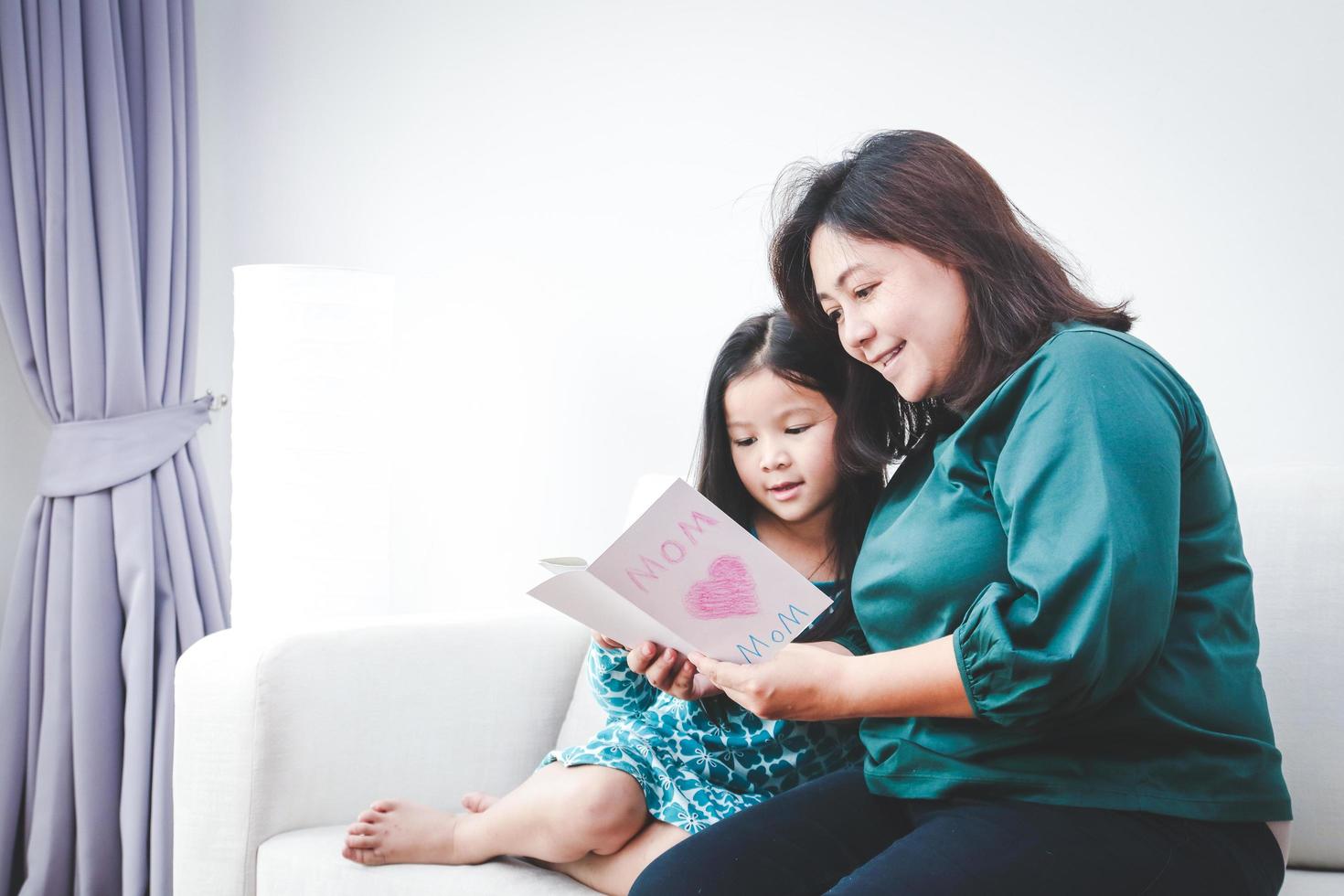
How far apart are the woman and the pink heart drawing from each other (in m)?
0.06

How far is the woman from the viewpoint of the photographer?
0.88 meters

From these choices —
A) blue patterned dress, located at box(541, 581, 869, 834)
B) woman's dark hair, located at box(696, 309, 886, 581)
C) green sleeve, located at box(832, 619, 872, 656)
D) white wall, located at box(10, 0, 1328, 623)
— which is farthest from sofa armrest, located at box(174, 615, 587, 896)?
white wall, located at box(10, 0, 1328, 623)

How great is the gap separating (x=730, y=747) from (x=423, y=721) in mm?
471

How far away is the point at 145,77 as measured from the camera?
2357mm

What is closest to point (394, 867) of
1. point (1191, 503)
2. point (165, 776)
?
point (1191, 503)

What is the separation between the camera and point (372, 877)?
1.25 meters

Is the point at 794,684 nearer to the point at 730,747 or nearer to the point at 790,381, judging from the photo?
the point at 730,747

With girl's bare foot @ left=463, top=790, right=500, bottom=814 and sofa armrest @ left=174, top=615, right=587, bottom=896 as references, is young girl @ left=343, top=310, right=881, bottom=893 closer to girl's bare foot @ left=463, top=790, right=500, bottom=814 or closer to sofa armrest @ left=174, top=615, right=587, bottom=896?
girl's bare foot @ left=463, top=790, right=500, bottom=814

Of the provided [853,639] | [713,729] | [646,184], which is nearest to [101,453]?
[646,184]

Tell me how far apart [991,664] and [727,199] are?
4.48ft

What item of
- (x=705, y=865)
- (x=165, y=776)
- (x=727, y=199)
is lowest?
(x=165, y=776)

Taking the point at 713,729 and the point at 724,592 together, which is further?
the point at 713,729

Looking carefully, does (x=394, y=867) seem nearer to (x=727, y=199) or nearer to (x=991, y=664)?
(x=991, y=664)

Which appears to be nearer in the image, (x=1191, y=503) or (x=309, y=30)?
(x=1191, y=503)
